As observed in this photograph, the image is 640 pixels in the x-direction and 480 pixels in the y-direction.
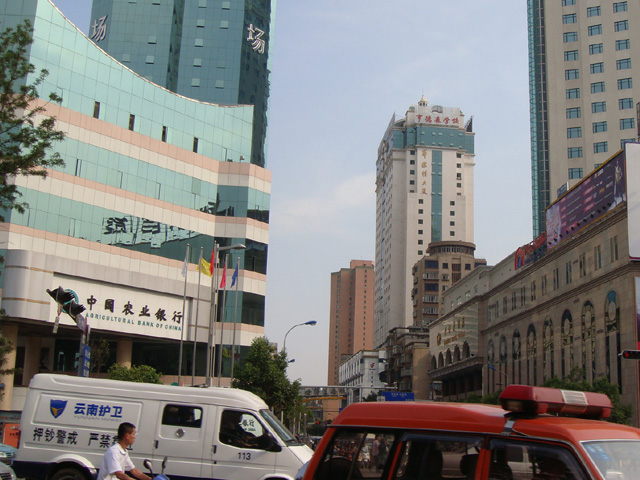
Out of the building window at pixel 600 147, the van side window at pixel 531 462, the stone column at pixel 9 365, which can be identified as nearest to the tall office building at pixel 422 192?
the building window at pixel 600 147

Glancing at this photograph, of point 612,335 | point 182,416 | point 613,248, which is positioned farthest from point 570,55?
point 182,416

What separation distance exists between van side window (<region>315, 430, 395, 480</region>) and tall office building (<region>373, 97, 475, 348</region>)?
15108 centimetres

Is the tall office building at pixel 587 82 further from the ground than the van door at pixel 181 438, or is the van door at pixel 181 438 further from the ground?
the tall office building at pixel 587 82

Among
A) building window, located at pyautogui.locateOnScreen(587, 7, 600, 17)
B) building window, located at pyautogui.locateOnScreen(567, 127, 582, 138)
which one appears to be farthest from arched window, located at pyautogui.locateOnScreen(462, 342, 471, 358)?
building window, located at pyautogui.locateOnScreen(587, 7, 600, 17)

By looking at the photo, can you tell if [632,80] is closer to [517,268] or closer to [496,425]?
[517,268]

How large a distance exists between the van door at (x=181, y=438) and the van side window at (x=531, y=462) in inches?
Result: 341

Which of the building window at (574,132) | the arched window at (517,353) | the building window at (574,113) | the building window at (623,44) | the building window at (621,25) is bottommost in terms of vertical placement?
the arched window at (517,353)

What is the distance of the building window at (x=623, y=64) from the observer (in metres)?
90.4

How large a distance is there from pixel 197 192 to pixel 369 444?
45.0 meters

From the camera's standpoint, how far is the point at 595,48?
93000 mm

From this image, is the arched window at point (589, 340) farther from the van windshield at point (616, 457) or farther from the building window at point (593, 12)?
the building window at point (593, 12)

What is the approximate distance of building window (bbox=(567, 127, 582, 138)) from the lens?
9275cm

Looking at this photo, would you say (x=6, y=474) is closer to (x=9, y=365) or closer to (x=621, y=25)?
(x=9, y=365)

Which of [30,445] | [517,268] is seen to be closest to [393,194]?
[517,268]
